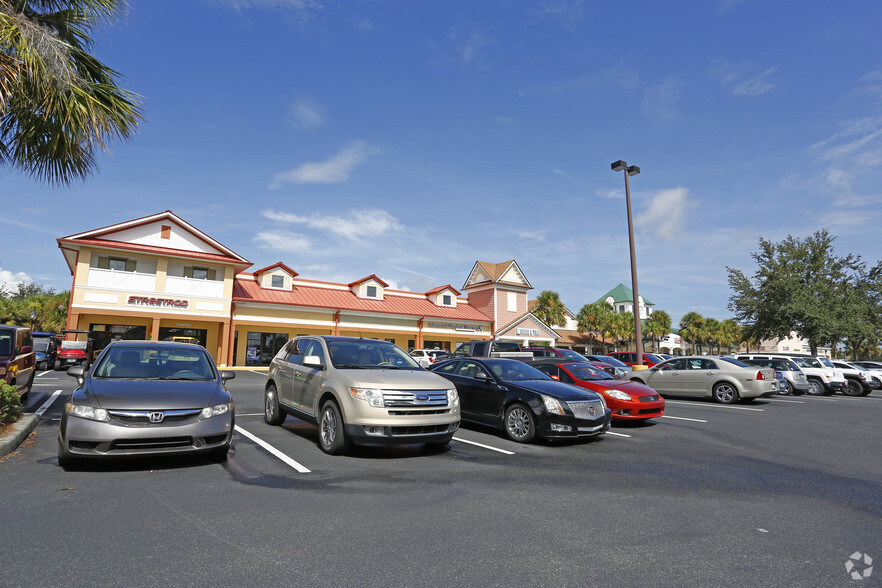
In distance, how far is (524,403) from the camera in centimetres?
857

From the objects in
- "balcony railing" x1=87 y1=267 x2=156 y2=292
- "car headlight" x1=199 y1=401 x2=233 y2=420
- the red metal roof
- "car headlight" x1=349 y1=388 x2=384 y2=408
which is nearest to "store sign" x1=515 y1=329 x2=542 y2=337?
the red metal roof

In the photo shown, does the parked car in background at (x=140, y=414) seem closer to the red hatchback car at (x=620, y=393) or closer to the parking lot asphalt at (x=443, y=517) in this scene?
the parking lot asphalt at (x=443, y=517)

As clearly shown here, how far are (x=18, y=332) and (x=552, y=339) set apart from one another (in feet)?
116

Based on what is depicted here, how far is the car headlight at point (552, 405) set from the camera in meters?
8.26

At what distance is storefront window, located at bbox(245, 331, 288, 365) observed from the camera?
3003 centimetres

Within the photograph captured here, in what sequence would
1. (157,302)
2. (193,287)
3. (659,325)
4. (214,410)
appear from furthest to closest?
(659,325), (193,287), (157,302), (214,410)

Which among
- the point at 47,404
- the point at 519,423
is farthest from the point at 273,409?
the point at 47,404

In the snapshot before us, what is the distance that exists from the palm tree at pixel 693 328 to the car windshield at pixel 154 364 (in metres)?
69.4

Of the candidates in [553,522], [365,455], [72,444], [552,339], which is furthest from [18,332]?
[552,339]

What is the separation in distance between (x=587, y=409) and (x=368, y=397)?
13.2 feet

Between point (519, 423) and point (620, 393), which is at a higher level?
point (620, 393)

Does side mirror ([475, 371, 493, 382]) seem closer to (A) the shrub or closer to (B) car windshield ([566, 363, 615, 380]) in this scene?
(B) car windshield ([566, 363, 615, 380])

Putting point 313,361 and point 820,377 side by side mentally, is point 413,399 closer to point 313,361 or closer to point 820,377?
point 313,361

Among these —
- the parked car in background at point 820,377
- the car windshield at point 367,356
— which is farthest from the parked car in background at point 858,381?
the car windshield at point 367,356
